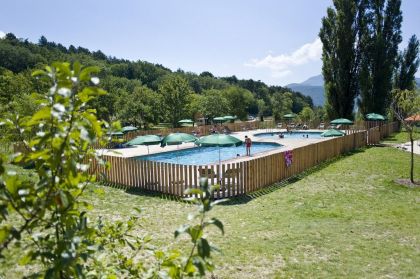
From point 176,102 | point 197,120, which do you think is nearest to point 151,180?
point 176,102

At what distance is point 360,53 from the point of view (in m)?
37.2

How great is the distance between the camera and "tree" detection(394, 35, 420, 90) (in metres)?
39.3

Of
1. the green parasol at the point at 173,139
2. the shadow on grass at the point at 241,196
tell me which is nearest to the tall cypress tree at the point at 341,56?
the shadow on grass at the point at 241,196

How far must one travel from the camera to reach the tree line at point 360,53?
36500 mm

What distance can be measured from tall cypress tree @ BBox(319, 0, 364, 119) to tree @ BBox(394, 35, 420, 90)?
6287mm

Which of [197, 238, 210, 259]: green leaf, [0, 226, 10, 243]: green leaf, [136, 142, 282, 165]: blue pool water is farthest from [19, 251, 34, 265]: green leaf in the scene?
[136, 142, 282, 165]: blue pool water

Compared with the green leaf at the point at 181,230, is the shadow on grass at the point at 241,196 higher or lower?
lower

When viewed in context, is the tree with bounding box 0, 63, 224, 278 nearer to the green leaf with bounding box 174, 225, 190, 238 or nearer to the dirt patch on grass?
the green leaf with bounding box 174, 225, 190, 238

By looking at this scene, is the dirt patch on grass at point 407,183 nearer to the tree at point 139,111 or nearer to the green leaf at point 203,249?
the green leaf at point 203,249

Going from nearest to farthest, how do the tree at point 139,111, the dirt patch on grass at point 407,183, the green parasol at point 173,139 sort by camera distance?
the dirt patch on grass at point 407,183
the green parasol at point 173,139
the tree at point 139,111

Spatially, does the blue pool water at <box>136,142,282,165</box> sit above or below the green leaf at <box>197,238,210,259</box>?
below

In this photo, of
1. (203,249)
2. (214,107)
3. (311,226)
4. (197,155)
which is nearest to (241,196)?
(311,226)

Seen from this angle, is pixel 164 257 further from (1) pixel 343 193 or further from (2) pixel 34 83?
(2) pixel 34 83

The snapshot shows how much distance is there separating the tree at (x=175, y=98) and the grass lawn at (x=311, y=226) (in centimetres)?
2860
